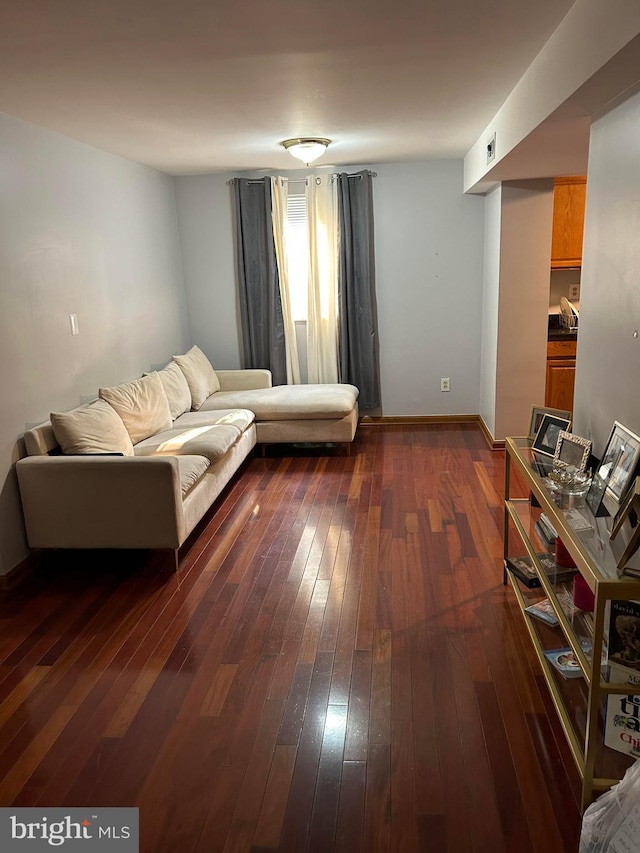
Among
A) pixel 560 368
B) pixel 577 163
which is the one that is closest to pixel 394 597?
pixel 577 163

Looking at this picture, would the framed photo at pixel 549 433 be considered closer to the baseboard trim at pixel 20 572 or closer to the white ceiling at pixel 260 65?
the white ceiling at pixel 260 65

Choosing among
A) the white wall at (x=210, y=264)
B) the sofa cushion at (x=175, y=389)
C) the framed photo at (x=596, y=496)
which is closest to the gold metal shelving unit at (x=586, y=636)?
the framed photo at (x=596, y=496)

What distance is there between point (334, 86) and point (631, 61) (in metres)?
1.46

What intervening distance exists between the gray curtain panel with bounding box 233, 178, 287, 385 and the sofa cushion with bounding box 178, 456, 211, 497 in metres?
2.34

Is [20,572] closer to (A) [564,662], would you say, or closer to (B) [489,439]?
(A) [564,662]

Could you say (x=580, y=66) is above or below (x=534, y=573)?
above

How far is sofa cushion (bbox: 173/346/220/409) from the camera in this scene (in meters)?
5.31

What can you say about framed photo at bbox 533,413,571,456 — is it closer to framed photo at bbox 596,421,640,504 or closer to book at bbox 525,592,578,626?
framed photo at bbox 596,421,640,504

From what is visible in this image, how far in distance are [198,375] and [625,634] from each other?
14.0ft

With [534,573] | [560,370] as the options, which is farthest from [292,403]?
[534,573]

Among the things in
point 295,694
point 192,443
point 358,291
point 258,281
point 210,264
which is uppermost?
point 210,264

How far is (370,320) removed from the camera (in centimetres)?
586

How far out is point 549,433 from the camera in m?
2.69

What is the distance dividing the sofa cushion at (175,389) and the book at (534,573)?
286 centimetres
